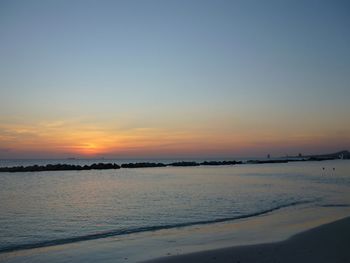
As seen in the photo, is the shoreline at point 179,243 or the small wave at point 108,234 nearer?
the shoreline at point 179,243

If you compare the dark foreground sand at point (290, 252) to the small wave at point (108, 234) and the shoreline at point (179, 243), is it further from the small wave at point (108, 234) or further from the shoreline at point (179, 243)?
the small wave at point (108, 234)

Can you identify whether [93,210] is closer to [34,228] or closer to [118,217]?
[118,217]

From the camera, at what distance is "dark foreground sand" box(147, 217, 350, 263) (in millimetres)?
9688

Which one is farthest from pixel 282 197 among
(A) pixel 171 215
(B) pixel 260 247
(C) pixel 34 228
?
(C) pixel 34 228

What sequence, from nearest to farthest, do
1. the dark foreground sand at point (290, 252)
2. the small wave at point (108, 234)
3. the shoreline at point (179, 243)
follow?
the dark foreground sand at point (290, 252) → the shoreline at point (179, 243) → the small wave at point (108, 234)

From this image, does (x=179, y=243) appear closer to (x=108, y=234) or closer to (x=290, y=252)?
(x=108, y=234)

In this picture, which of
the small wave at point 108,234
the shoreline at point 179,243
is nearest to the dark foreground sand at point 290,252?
the shoreline at point 179,243

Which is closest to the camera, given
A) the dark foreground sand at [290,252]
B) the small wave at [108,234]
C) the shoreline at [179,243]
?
the dark foreground sand at [290,252]

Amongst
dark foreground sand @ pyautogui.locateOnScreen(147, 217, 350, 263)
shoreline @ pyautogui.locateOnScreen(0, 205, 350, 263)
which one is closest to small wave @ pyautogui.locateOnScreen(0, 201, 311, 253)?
A: shoreline @ pyautogui.locateOnScreen(0, 205, 350, 263)

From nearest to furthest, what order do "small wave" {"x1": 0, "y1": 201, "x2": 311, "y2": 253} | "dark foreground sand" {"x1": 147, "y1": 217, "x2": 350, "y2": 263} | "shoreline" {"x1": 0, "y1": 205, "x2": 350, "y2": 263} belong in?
1. "dark foreground sand" {"x1": 147, "y1": 217, "x2": 350, "y2": 263}
2. "shoreline" {"x1": 0, "y1": 205, "x2": 350, "y2": 263}
3. "small wave" {"x1": 0, "y1": 201, "x2": 311, "y2": 253}

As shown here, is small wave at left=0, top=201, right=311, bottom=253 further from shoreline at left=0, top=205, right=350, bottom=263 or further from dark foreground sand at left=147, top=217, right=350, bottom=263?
dark foreground sand at left=147, top=217, right=350, bottom=263

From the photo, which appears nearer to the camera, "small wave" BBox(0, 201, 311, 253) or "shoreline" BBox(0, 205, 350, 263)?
"shoreline" BBox(0, 205, 350, 263)

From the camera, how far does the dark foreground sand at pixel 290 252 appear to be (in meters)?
9.69

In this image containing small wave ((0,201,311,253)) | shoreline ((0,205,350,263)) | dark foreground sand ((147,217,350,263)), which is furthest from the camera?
small wave ((0,201,311,253))
